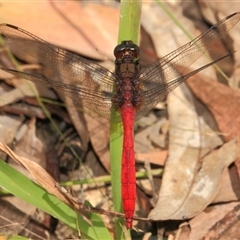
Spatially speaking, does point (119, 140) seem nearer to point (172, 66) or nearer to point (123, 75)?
point (123, 75)

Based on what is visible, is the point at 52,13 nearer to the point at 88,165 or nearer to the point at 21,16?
the point at 21,16

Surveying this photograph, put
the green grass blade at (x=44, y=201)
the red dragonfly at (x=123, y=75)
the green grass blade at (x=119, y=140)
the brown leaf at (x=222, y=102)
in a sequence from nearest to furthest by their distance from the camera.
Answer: the green grass blade at (x=44, y=201), the green grass blade at (x=119, y=140), the red dragonfly at (x=123, y=75), the brown leaf at (x=222, y=102)

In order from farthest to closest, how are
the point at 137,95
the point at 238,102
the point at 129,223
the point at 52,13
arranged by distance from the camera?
the point at 52,13 → the point at 238,102 → the point at 137,95 → the point at 129,223

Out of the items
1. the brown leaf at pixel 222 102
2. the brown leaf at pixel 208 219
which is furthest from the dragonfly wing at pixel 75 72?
the brown leaf at pixel 208 219

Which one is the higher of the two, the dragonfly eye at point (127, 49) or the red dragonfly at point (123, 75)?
the dragonfly eye at point (127, 49)

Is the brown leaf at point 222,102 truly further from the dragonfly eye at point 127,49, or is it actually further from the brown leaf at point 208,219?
the dragonfly eye at point 127,49

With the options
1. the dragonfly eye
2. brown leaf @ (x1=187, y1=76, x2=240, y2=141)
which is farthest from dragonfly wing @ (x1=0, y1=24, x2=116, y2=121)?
brown leaf @ (x1=187, y1=76, x2=240, y2=141)

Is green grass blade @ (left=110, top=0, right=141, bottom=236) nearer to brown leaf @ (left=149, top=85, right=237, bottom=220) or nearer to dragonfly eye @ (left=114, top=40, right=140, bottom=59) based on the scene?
dragonfly eye @ (left=114, top=40, right=140, bottom=59)

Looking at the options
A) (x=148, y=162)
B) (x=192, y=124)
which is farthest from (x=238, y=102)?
(x=148, y=162)
